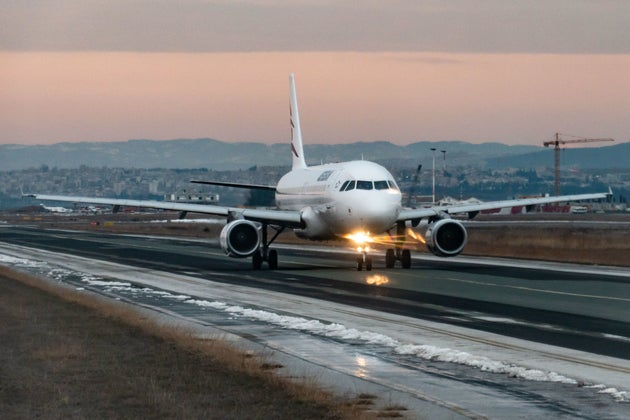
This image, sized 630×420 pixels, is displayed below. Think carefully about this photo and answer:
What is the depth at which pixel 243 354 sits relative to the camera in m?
19.5

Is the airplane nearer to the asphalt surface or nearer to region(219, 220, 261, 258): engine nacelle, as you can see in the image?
region(219, 220, 261, 258): engine nacelle

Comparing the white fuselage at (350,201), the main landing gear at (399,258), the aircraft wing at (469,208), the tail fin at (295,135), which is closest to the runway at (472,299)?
the main landing gear at (399,258)

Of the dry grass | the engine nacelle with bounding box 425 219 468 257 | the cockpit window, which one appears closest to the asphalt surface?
the engine nacelle with bounding box 425 219 468 257

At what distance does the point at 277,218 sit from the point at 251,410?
33.9 metres

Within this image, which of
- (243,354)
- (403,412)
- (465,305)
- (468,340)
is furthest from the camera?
(465,305)

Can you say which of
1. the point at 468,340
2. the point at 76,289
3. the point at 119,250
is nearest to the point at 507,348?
the point at 468,340

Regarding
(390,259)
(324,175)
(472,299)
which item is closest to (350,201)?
(390,259)

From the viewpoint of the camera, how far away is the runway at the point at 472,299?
20172 millimetres

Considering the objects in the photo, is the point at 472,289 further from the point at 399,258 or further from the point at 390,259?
the point at 399,258

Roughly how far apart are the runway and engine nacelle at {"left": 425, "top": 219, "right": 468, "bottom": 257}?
0.71m

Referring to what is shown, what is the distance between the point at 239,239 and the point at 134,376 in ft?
95.7

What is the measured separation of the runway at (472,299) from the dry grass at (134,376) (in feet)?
6.69

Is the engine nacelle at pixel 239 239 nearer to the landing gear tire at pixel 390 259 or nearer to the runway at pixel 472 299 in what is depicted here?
the runway at pixel 472 299

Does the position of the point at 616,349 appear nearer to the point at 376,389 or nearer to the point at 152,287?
the point at 376,389
